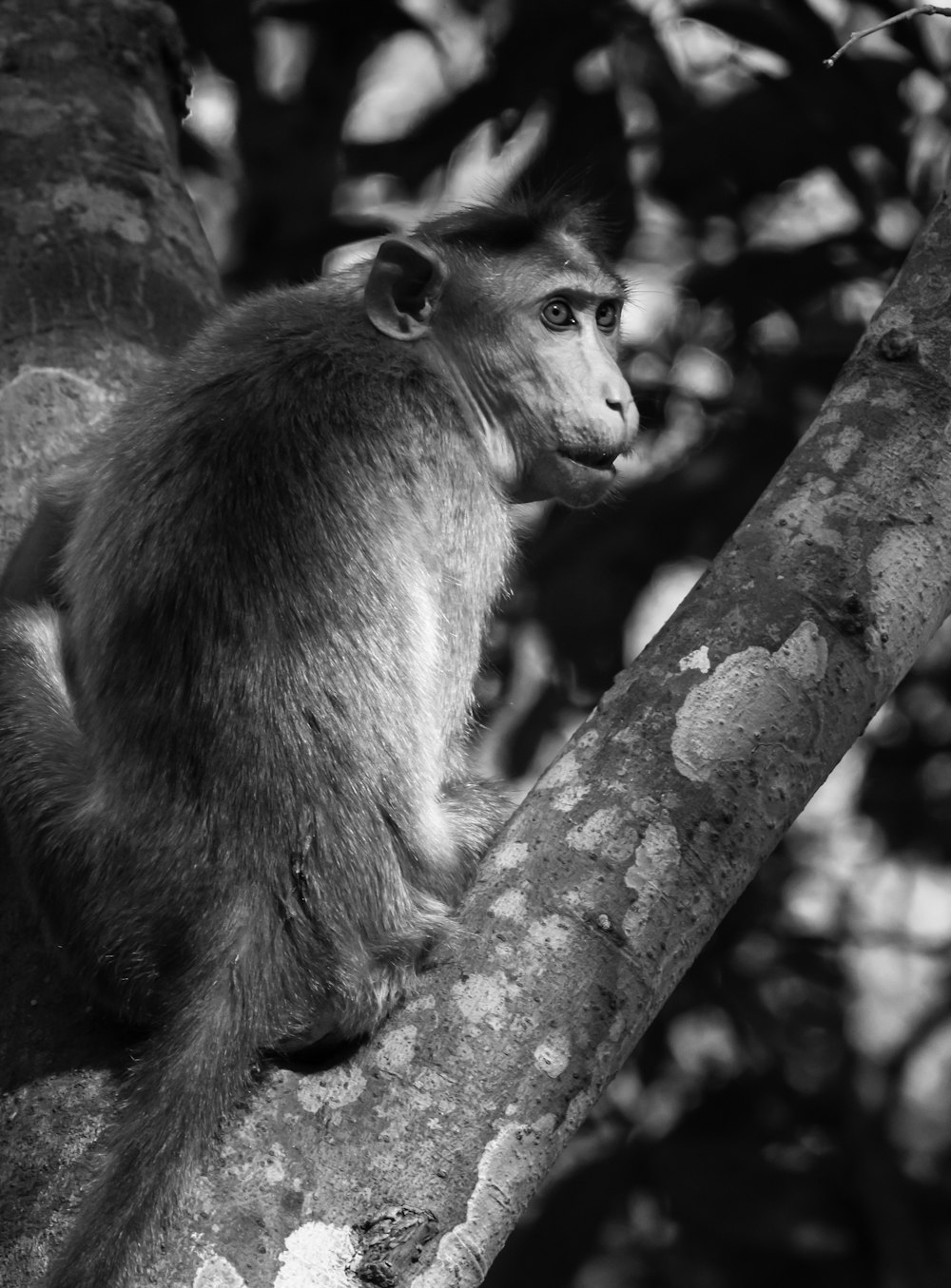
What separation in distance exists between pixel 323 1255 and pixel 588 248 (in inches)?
107

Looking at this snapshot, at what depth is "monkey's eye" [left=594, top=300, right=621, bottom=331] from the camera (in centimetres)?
369

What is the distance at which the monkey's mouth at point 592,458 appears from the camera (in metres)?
3.44

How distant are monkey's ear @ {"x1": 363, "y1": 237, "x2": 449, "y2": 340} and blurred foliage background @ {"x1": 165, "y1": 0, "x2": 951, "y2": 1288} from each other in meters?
0.76

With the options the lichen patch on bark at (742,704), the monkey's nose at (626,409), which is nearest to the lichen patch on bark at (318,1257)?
the lichen patch on bark at (742,704)

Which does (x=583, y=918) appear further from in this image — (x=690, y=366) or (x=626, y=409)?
(x=690, y=366)

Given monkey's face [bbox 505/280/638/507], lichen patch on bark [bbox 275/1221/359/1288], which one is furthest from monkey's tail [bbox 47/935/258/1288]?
monkey's face [bbox 505/280/638/507]

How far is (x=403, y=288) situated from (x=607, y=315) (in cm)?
63

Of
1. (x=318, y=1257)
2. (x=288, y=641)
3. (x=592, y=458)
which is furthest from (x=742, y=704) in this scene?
(x=592, y=458)

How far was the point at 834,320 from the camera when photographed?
5523mm

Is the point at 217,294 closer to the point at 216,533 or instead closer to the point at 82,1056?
the point at 216,533

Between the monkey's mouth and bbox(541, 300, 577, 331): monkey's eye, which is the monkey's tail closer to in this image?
the monkey's mouth

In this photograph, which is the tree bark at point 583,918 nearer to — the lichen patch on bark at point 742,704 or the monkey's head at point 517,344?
the lichen patch on bark at point 742,704

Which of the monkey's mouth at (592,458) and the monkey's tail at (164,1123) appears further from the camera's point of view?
the monkey's mouth at (592,458)

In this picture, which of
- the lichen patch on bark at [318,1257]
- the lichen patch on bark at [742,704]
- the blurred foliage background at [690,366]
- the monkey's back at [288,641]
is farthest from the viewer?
the blurred foliage background at [690,366]
